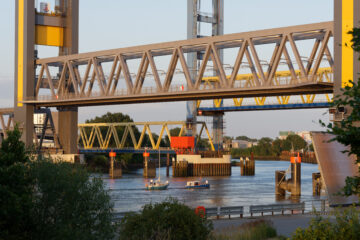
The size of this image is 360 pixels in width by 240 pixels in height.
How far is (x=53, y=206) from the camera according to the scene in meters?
23.9

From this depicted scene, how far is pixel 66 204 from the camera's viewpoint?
23.6m

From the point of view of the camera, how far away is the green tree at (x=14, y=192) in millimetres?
20422

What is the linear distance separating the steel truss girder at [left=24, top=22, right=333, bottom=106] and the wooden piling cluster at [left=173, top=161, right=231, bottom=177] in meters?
39.8

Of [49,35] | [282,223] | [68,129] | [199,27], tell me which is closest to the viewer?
[282,223]

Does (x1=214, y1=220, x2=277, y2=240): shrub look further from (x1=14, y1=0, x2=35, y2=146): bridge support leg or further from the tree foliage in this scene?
(x1=14, y1=0, x2=35, y2=146): bridge support leg

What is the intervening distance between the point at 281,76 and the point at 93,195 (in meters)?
74.0

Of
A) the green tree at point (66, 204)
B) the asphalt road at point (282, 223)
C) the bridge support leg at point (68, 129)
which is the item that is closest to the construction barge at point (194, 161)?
the bridge support leg at point (68, 129)

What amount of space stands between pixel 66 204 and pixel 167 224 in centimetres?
478

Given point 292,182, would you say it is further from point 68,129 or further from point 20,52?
point 20,52

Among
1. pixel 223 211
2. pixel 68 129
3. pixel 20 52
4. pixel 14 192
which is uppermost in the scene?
pixel 20 52

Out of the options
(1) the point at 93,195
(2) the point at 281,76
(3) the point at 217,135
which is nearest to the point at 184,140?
(3) the point at 217,135

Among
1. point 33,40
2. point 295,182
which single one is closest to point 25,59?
point 33,40

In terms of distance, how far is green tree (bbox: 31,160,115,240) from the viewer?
23078 millimetres

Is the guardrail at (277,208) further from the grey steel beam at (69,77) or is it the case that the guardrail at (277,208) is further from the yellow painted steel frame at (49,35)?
the yellow painted steel frame at (49,35)
